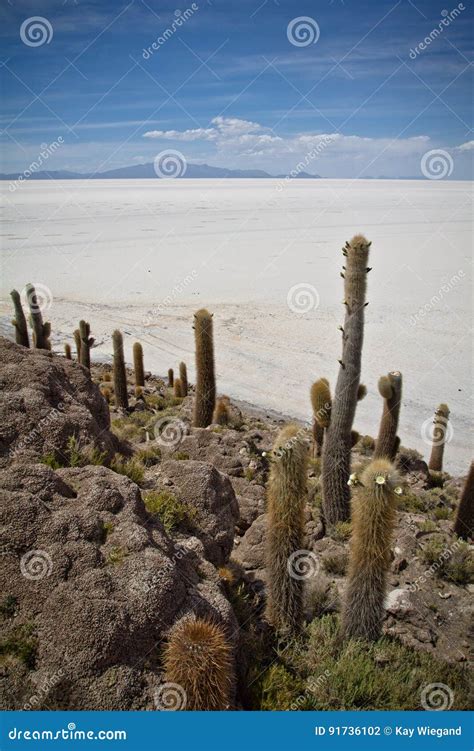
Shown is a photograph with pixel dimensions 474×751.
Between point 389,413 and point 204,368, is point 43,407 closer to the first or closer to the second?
point 204,368

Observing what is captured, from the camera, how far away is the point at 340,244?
52.3m

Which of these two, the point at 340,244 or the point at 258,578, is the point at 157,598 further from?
the point at 340,244

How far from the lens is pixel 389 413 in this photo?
11172mm

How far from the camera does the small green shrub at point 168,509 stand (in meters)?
5.59

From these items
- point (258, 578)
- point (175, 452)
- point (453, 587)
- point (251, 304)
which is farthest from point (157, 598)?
point (251, 304)

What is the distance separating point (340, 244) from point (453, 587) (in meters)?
47.7

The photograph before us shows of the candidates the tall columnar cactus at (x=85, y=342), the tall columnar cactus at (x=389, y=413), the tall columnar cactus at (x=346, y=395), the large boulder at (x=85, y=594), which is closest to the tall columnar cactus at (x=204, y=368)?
the tall columnar cactus at (x=389, y=413)

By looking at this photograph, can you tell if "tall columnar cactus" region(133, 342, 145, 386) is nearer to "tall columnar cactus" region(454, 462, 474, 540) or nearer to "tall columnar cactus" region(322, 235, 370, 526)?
"tall columnar cactus" region(322, 235, 370, 526)

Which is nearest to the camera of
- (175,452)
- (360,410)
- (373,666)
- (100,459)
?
(373,666)

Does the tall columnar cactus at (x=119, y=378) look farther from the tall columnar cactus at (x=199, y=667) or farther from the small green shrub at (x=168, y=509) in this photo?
the tall columnar cactus at (x=199, y=667)

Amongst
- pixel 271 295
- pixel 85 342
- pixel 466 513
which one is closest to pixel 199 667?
pixel 466 513

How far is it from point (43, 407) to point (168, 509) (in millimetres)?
1750

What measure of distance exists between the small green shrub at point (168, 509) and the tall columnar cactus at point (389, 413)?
6.29 meters

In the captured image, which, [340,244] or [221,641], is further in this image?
[340,244]
